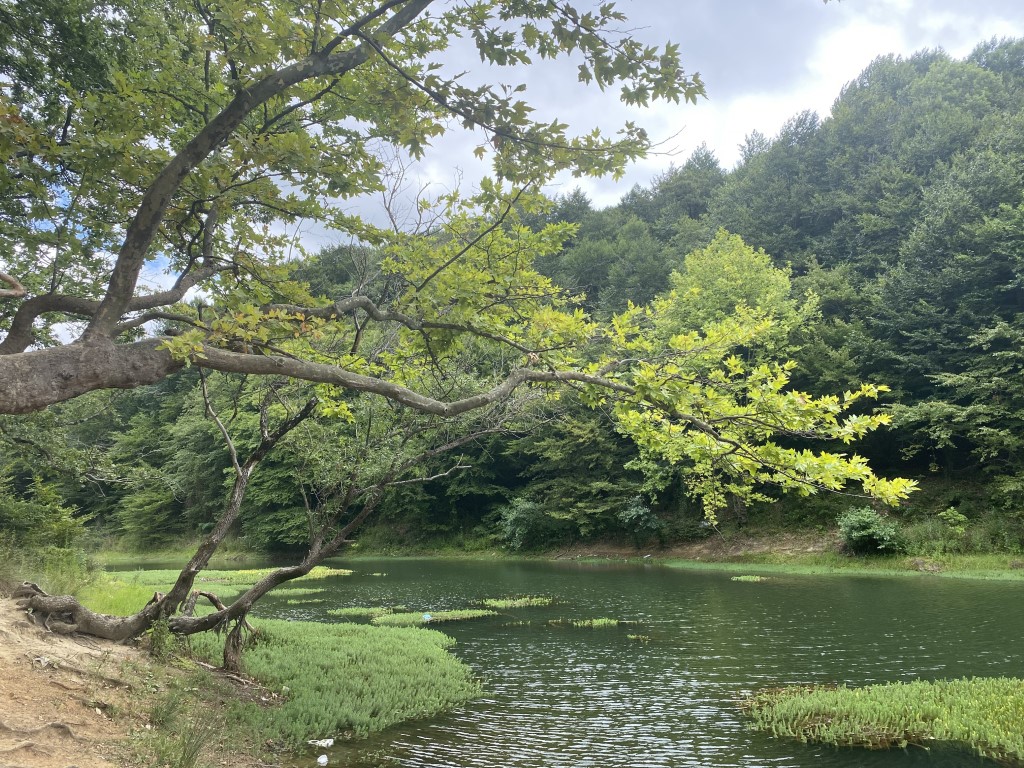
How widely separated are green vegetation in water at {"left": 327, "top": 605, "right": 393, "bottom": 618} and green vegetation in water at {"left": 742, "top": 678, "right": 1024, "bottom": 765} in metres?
12.9

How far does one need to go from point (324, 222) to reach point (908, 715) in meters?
10.2

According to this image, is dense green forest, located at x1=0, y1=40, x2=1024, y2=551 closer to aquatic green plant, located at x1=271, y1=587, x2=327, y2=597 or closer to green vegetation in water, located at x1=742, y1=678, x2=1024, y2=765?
green vegetation in water, located at x1=742, y1=678, x2=1024, y2=765

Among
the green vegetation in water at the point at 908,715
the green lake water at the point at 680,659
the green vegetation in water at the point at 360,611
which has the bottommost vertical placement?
the green vegetation in water at the point at 360,611

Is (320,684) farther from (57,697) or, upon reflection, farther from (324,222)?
(324,222)

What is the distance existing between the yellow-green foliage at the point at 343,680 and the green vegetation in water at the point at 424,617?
3.63m

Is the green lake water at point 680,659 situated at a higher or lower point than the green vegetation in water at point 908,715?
lower

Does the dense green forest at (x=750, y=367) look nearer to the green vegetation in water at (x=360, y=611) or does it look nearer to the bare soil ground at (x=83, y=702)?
the bare soil ground at (x=83, y=702)

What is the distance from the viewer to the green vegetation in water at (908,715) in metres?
8.16

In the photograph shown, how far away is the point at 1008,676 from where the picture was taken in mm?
10742

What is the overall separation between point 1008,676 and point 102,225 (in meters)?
15.2

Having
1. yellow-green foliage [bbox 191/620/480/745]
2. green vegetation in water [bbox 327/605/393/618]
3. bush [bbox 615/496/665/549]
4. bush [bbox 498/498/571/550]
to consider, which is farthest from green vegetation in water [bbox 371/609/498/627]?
bush [bbox 498/498/571/550]

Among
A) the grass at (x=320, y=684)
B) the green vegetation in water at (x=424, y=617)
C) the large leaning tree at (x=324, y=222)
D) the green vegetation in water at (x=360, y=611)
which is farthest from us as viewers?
the green vegetation in water at (x=360, y=611)

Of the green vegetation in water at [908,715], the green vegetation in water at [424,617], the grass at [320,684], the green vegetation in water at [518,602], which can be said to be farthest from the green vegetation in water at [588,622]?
the green vegetation in water at [908,715]

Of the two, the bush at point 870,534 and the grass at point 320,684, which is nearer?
the grass at point 320,684
